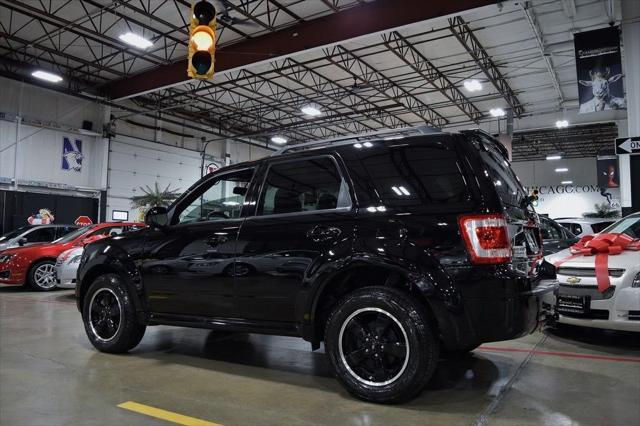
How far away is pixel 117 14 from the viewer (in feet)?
47.1

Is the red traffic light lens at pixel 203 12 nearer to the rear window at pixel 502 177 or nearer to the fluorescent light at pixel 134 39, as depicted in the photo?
the rear window at pixel 502 177

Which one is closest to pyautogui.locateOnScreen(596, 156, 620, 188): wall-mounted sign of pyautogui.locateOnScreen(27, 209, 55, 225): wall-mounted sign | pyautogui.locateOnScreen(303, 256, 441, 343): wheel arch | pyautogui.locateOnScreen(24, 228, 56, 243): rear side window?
pyautogui.locateOnScreen(24, 228, 56, 243): rear side window

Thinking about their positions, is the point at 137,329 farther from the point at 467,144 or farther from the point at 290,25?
the point at 290,25

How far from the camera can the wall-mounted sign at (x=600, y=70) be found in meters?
11.3

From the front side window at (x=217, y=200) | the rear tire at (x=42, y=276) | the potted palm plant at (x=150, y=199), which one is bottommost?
the rear tire at (x=42, y=276)

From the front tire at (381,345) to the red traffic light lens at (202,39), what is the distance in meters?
3.46

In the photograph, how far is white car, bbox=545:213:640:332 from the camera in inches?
181

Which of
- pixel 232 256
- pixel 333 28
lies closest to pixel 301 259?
pixel 232 256

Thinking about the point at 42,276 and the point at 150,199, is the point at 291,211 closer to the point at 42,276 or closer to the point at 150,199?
the point at 42,276

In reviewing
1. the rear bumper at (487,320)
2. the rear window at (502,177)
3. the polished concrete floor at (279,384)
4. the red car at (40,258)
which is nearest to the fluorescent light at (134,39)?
the red car at (40,258)

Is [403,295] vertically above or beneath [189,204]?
beneath

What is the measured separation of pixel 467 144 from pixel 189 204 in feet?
8.25

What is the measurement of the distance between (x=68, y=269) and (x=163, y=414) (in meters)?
7.33

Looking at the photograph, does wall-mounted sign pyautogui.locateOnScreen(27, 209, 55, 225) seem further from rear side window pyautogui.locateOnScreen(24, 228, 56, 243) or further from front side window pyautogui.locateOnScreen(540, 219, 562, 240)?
front side window pyautogui.locateOnScreen(540, 219, 562, 240)
